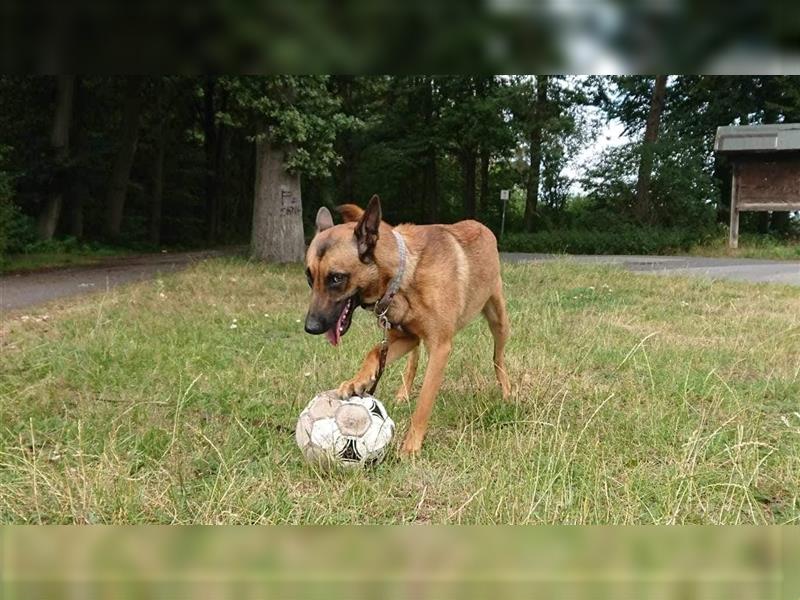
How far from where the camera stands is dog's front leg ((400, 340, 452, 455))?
3.64m

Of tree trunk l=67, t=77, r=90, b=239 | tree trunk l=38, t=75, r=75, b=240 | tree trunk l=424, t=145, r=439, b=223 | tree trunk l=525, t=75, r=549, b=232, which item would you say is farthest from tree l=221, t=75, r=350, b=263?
tree trunk l=525, t=75, r=549, b=232

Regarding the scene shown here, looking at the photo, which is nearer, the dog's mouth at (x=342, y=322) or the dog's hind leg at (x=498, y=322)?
the dog's mouth at (x=342, y=322)

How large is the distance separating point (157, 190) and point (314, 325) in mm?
25339

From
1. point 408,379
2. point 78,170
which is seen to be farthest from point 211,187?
point 408,379

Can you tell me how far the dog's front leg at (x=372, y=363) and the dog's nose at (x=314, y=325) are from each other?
40cm

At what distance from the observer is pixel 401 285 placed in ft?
13.0

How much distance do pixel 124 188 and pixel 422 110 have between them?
1190 centimetres

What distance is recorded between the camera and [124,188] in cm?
2377

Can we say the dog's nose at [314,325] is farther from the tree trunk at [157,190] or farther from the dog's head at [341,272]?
the tree trunk at [157,190]

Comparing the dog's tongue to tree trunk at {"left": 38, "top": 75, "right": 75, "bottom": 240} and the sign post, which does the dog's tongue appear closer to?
the sign post

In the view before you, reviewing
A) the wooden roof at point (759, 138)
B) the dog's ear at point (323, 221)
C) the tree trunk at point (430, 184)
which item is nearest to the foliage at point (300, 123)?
the dog's ear at point (323, 221)

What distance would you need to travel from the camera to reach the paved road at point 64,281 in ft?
33.6

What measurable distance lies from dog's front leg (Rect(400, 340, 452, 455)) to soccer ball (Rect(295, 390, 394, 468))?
0.68 feet
